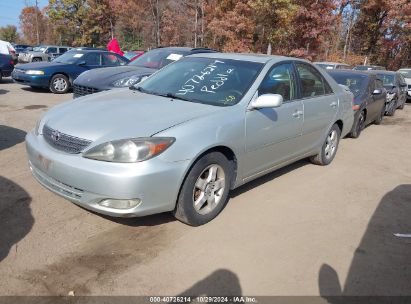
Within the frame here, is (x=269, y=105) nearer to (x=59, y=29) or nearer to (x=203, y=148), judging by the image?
(x=203, y=148)

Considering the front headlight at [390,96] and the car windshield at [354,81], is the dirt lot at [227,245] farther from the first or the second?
the front headlight at [390,96]

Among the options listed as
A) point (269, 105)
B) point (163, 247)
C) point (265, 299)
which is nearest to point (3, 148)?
point (163, 247)

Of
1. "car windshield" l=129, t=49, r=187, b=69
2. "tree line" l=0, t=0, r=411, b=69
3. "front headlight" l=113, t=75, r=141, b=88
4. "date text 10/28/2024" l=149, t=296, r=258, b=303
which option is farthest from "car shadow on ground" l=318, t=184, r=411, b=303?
"tree line" l=0, t=0, r=411, b=69

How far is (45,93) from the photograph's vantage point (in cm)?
1223

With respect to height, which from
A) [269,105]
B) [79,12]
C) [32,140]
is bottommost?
[32,140]

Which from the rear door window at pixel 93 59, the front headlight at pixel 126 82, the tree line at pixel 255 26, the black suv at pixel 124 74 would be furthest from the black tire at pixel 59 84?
the tree line at pixel 255 26

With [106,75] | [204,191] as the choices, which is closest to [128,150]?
[204,191]

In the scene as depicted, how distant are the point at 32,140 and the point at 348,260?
323 cm

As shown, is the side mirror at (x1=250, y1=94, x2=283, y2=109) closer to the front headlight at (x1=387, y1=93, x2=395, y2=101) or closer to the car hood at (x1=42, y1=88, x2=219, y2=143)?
the car hood at (x1=42, y1=88, x2=219, y2=143)

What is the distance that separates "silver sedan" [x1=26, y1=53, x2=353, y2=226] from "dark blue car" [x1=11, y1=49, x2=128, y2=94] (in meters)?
8.15

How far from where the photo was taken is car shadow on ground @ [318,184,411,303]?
309cm

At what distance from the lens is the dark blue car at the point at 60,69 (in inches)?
471

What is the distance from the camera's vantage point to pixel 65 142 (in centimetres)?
349

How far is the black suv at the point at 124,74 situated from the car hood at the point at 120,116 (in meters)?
3.23
